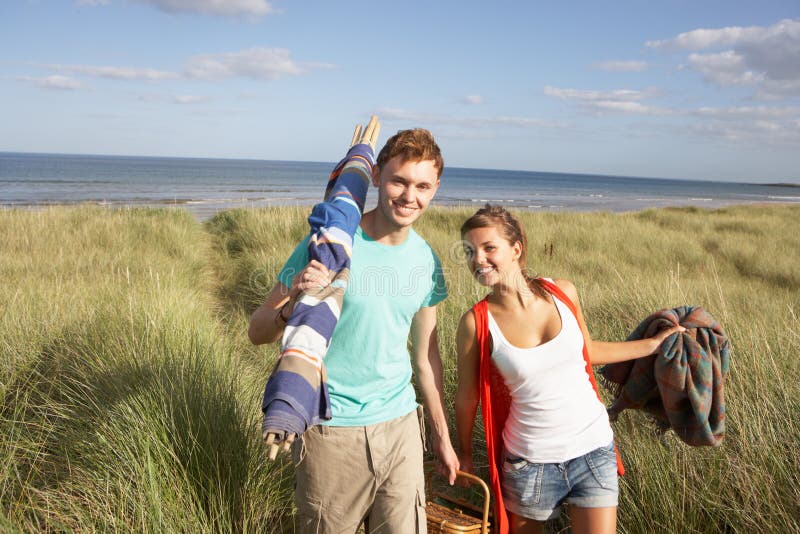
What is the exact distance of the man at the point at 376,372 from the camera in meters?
2.06

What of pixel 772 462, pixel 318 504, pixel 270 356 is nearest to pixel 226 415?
pixel 318 504

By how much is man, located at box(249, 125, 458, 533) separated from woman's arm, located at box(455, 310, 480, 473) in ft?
1.04

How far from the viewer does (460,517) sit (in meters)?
2.54

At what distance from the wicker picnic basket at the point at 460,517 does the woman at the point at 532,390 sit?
0.09m

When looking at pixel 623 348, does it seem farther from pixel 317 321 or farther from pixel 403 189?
pixel 317 321

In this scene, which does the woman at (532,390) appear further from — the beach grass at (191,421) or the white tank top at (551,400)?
the beach grass at (191,421)

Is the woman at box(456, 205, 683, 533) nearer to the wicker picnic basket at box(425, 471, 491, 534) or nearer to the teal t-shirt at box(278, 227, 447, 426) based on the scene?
the wicker picnic basket at box(425, 471, 491, 534)

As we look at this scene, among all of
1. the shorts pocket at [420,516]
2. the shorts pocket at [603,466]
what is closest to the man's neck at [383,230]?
the shorts pocket at [420,516]

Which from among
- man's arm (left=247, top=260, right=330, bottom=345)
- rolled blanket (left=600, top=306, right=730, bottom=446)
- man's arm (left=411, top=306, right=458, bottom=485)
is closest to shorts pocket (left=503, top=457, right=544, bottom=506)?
man's arm (left=411, top=306, right=458, bottom=485)

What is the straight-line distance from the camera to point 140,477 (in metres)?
2.43

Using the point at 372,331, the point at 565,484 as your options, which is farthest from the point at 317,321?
the point at 565,484

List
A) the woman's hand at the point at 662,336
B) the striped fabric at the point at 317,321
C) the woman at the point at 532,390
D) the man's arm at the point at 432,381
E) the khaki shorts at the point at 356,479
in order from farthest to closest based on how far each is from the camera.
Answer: the woman's hand at the point at 662,336, the man's arm at the point at 432,381, the woman at the point at 532,390, the khaki shorts at the point at 356,479, the striped fabric at the point at 317,321

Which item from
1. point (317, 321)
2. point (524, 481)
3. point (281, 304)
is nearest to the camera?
point (317, 321)

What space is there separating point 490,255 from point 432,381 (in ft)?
2.00
